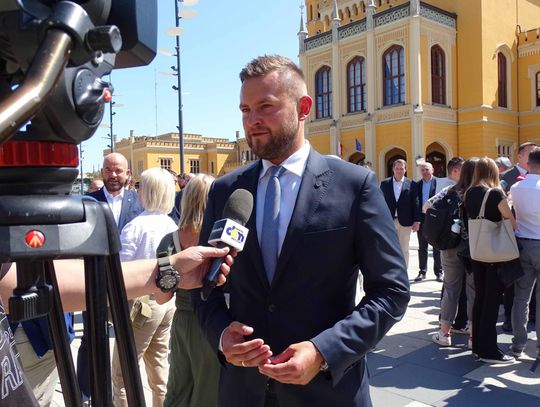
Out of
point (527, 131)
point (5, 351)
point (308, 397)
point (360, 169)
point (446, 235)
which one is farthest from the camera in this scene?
point (527, 131)

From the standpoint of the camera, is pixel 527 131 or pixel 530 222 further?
pixel 527 131

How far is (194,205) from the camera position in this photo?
3.43 m

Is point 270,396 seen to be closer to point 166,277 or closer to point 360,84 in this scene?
point 166,277

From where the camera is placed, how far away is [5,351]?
79 cm

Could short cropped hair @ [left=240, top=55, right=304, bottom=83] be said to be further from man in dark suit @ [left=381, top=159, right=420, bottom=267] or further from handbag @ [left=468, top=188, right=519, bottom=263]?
man in dark suit @ [left=381, top=159, right=420, bottom=267]

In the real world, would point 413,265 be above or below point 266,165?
below

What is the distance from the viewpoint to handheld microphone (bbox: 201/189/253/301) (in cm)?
144

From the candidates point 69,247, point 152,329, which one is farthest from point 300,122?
point 152,329

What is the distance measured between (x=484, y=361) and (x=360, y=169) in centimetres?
367

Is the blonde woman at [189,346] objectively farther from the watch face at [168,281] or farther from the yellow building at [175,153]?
the yellow building at [175,153]

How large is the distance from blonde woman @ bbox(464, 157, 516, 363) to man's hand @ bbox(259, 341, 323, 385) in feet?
11.9

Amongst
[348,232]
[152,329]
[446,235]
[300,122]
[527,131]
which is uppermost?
[527,131]

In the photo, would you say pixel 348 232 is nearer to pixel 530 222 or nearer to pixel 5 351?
pixel 5 351

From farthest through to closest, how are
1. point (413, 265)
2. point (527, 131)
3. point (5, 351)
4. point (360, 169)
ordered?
point (527, 131) → point (413, 265) → point (360, 169) → point (5, 351)
